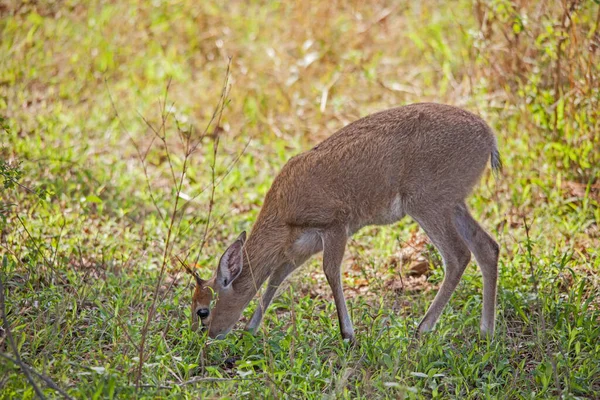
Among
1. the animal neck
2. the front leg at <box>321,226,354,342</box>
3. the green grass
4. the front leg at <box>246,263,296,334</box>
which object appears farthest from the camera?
the front leg at <box>246,263,296,334</box>

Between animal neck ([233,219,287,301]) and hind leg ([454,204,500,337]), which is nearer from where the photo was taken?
hind leg ([454,204,500,337])

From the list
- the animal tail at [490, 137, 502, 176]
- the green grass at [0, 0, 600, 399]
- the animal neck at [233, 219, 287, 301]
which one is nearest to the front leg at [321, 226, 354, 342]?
the green grass at [0, 0, 600, 399]

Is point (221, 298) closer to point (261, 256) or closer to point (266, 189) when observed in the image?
Result: point (261, 256)

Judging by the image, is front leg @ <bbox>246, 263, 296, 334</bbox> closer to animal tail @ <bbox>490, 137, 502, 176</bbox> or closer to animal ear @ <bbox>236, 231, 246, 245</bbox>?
animal ear @ <bbox>236, 231, 246, 245</bbox>

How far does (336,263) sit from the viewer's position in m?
5.21

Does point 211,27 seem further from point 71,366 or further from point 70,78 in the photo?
point 71,366

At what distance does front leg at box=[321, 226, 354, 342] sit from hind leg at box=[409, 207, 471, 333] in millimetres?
520

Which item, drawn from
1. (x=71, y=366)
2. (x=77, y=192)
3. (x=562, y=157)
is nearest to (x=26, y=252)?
(x=77, y=192)

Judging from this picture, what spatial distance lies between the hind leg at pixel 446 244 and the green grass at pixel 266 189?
0.63 ft

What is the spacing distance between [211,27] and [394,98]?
3019 millimetres

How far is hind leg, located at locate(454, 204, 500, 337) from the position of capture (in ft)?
16.8

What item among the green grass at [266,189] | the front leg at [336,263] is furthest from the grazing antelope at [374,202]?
the green grass at [266,189]

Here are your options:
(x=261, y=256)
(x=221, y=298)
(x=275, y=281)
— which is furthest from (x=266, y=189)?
(x=221, y=298)

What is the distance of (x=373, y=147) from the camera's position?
5.31 metres
